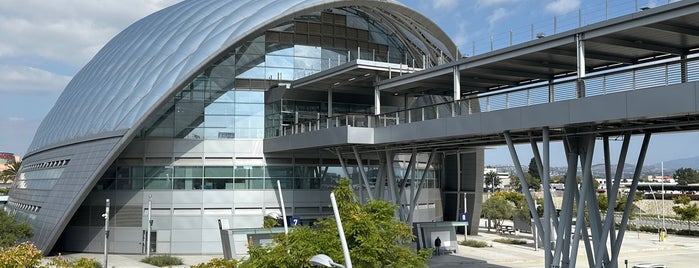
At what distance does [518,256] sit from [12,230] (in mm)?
30548

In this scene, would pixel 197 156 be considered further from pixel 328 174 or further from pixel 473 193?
pixel 473 193

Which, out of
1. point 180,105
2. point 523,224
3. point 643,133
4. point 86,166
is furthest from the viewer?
point 523,224

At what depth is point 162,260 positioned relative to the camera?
36.6m

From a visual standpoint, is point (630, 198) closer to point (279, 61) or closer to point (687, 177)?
point (279, 61)

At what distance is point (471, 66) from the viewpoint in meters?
25.4

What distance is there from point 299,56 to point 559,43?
25011 mm

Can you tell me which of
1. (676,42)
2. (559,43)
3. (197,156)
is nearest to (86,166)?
(197,156)

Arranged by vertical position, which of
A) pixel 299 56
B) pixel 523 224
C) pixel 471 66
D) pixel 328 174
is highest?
pixel 299 56

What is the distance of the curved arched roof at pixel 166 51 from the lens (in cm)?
3841

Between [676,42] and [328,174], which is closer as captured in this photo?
[676,42]

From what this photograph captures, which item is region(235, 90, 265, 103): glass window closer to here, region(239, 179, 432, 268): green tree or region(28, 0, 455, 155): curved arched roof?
region(28, 0, 455, 155): curved arched roof

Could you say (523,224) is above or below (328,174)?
below

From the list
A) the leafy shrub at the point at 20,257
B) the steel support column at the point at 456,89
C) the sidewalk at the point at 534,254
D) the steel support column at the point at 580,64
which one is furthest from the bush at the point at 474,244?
the leafy shrub at the point at 20,257

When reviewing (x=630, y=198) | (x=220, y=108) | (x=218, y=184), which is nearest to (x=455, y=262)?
(x=630, y=198)
